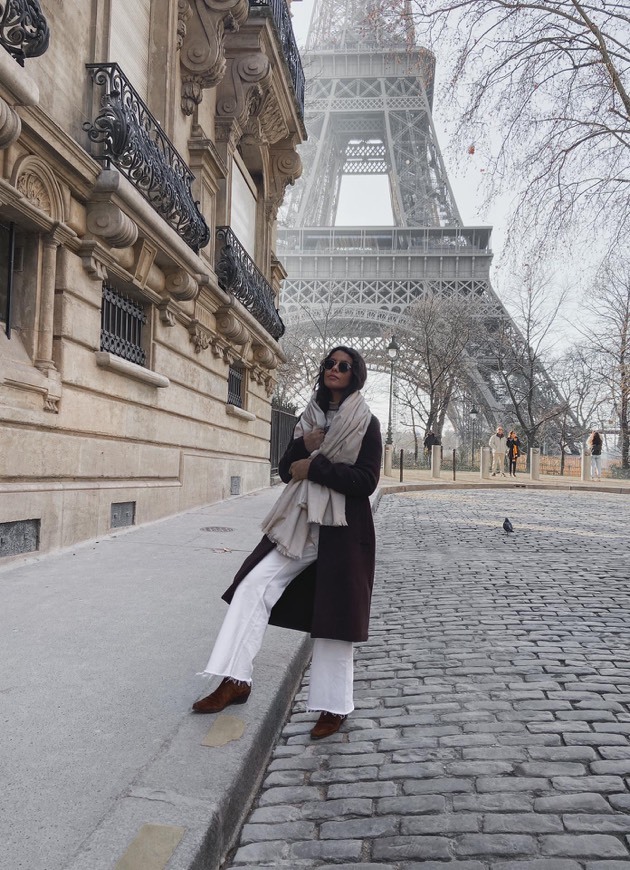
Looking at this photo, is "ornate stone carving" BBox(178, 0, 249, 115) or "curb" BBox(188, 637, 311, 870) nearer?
"curb" BBox(188, 637, 311, 870)

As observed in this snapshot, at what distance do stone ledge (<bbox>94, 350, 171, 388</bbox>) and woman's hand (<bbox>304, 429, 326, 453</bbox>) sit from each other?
15.1 ft

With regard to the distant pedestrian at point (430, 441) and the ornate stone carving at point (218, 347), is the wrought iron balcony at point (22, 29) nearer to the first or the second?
the ornate stone carving at point (218, 347)

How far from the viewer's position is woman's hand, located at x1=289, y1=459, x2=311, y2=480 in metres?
3.17

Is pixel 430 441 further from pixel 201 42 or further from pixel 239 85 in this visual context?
pixel 201 42

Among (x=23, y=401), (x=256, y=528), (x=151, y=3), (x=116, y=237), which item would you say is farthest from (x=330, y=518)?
(x=151, y=3)

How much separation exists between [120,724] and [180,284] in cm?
713

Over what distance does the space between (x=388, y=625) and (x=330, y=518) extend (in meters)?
2.40

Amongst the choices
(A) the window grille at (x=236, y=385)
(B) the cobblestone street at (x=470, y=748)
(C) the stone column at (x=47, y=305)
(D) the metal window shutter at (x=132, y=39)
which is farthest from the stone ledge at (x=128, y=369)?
(A) the window grille at (x=236, y=385)

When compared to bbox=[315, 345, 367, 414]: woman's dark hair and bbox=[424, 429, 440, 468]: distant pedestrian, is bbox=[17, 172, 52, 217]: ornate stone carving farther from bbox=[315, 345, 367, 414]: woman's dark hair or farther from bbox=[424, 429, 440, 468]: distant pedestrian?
bbox=[424, 429, 440, 468]: distant pedestrian

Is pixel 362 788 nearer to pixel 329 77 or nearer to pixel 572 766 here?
pixel 572 766

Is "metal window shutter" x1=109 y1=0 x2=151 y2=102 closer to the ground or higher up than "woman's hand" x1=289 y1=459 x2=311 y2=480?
higher up

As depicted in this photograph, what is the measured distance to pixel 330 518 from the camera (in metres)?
3.12

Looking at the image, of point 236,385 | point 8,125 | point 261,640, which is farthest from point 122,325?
point 236,385

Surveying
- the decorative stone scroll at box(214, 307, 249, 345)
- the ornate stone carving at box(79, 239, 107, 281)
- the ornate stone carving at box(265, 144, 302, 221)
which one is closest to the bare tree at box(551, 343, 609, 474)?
the ornate stone carving at box(265, 144, 302, 221)
